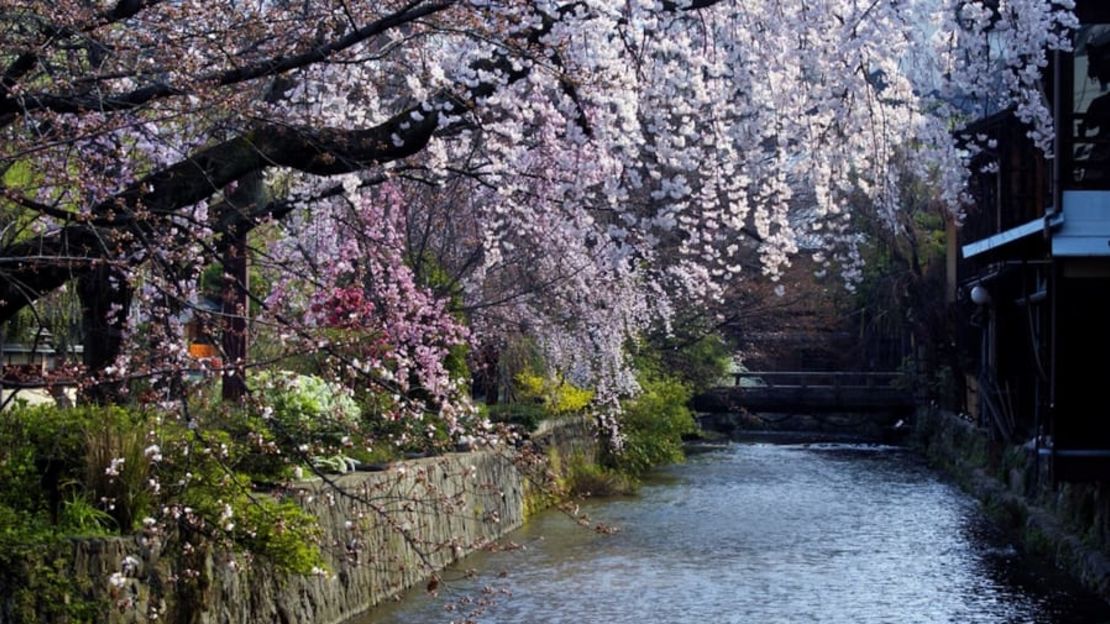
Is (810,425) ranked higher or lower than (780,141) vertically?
lower

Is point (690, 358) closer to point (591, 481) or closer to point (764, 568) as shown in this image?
point (591, 481)

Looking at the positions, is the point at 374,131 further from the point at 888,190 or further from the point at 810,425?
the point at 810,425

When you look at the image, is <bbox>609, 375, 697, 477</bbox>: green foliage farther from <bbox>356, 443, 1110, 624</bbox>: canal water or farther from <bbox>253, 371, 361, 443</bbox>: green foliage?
<bbox>253, 371, 361, 443</bbox>: green foliage

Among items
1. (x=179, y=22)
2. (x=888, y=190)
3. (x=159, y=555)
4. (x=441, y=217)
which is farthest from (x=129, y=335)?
(x=441, y=217)

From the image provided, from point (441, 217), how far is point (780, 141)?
7.45 meters

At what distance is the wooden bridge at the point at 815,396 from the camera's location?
36.4 m

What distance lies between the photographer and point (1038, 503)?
16891 millimetres

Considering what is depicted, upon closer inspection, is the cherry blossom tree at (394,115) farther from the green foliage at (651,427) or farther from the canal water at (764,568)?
the green foliage at (651,427)

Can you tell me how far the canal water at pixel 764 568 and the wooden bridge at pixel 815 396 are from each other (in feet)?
43.1

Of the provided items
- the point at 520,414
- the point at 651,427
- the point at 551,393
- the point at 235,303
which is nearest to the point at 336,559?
the point at 235,303

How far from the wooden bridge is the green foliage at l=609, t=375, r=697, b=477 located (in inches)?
380

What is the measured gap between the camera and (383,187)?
1273 cm

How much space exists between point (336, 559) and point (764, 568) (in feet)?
18.6

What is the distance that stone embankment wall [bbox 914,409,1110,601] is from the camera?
43.7ft
